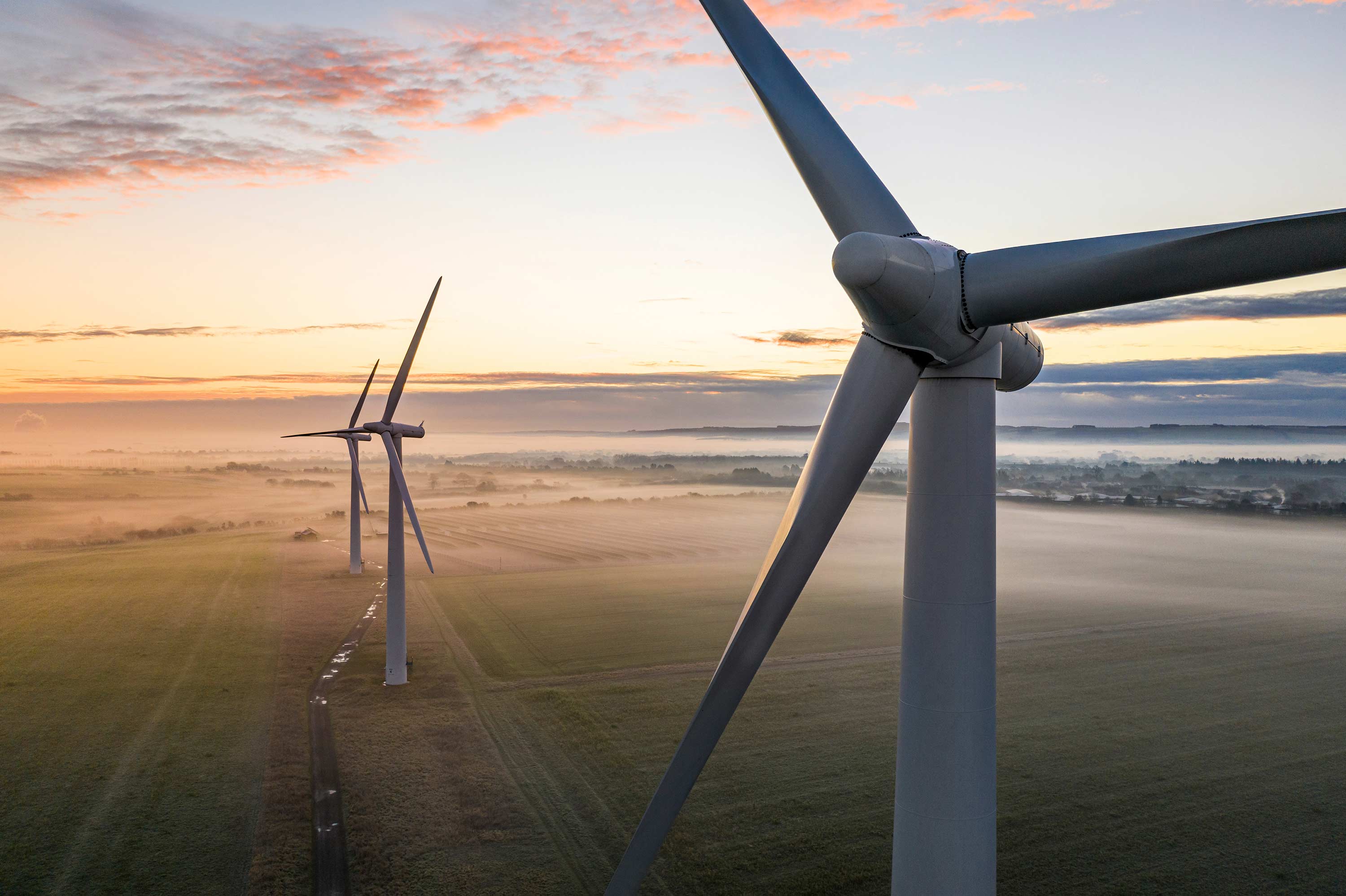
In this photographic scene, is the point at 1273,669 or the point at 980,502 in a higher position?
the point at 980,502

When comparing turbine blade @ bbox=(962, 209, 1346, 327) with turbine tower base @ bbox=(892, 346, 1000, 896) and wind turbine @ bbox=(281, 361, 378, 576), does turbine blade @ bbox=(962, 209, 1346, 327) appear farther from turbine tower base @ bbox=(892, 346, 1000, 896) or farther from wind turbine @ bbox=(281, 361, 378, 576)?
wind turbine @ bbox=(281, 361, 378, 576)

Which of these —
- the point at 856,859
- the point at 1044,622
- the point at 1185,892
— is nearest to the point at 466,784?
the point at 856,859

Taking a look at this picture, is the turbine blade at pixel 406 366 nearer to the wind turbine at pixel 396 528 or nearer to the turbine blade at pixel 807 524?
the wind turbine at pixel 396 528

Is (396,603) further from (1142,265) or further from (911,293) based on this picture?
(1142,265)

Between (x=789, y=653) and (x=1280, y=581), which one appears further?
(x=1280, y=581)

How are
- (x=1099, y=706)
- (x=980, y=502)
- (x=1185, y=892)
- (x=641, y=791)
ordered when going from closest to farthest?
(x=980, y=502), (x=1185, y=892), (x=641, y=791), (x=1099, y=706)

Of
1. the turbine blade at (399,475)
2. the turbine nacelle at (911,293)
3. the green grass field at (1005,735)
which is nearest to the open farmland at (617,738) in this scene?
the green grass field at (1005,735)

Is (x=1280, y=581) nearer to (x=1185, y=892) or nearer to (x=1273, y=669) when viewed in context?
(x=1273, y=669)

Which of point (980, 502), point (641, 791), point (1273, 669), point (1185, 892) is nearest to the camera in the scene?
point (980, 502)
